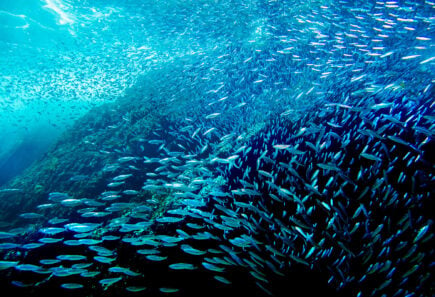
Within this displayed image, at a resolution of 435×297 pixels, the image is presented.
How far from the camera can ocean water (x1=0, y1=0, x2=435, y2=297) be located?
3754 mm

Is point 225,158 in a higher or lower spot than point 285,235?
higher

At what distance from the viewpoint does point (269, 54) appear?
576 inches

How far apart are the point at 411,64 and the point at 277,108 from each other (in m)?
7.96

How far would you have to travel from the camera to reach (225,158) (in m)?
7.34

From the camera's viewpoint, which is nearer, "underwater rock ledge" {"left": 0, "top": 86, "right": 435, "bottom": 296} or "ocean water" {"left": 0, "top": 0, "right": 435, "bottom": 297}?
"underwater rock ledge" {"left": 0, "top": 86, "right": 435, "bottom": 296}

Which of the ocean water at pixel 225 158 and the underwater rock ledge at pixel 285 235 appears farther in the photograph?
the ocean water at pixel 225 158

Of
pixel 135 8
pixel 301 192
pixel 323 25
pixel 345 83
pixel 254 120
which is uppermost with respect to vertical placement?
pixel 135 8

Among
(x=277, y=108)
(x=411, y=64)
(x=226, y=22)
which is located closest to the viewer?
(x=277, y=108)

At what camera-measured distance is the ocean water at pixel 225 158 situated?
375 centimetres

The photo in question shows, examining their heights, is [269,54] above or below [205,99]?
above

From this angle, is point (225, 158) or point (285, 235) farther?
point (225, 158)

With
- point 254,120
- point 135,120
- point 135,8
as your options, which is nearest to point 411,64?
point 254,120

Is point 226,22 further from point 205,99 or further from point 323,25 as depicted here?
point 205,99

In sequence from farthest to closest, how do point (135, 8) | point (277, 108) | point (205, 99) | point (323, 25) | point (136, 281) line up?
point (135, 8) → point (323, 25) → point (205, 99) → point (277, 108) → point (136, 281)
